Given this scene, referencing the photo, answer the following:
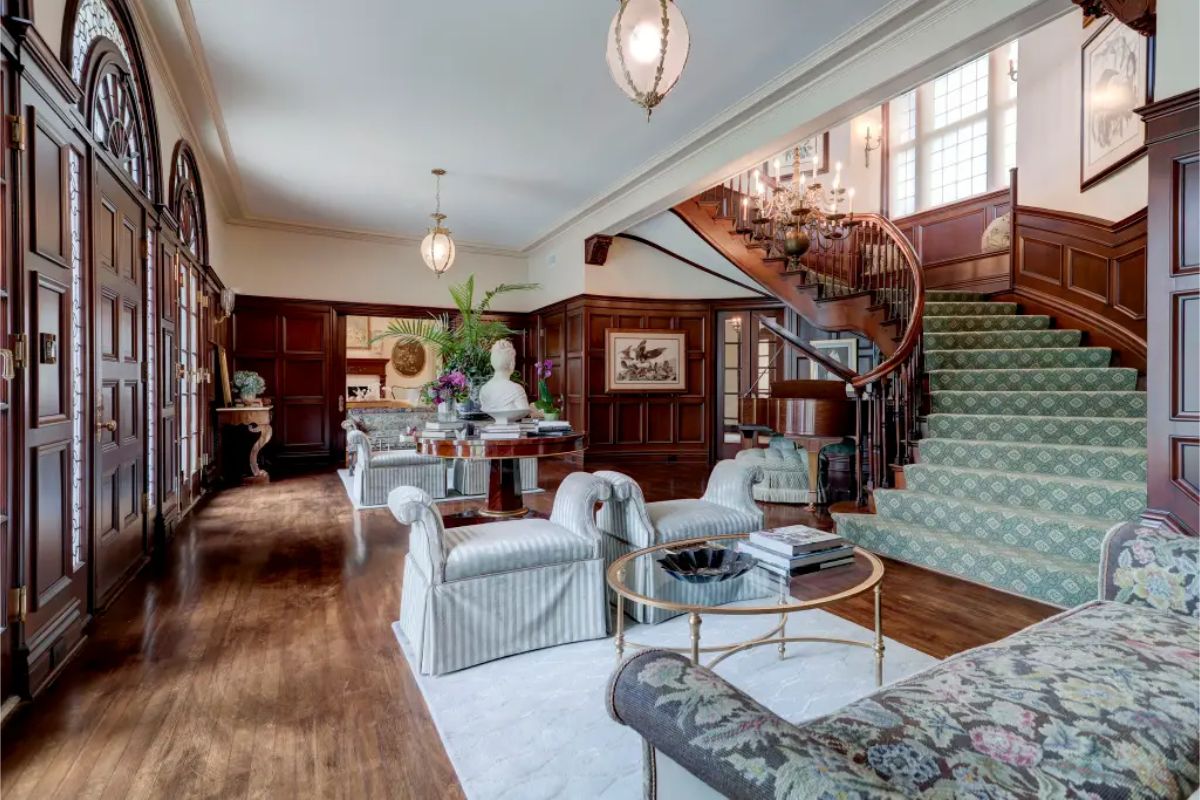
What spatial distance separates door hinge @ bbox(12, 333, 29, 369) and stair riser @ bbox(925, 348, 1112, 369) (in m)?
5.56

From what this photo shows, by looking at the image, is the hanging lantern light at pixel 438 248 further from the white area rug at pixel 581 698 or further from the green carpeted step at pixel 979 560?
the green carpeted step at pixel 979 560

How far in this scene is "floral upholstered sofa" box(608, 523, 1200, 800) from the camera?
2.60 ft

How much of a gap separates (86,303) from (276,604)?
63.8 inches

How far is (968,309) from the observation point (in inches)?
227

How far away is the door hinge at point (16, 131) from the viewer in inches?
77.6

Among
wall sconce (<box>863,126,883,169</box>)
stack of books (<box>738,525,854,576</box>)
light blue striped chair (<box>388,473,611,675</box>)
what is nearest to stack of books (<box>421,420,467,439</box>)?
light blue striped chair (<box>388,473,611,675</box>)

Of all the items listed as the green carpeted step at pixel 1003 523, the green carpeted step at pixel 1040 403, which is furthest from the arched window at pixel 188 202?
the green carpeted step at pixel 1040 403

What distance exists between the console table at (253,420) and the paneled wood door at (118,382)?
2.97m

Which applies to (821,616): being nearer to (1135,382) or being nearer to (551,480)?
(1135,382)

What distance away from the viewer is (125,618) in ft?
8.97

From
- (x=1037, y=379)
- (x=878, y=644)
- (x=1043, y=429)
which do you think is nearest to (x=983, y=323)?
(x=1037, y=379)

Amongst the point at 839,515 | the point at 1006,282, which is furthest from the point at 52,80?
the point at 1006,282

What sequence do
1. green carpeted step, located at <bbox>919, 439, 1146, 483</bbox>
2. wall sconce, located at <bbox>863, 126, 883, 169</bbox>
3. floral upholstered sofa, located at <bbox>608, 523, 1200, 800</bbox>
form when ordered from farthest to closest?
wall sconce, located at <bbox>863, 126, 883, 169</bbox> < green carpeted step, located at <bbox>919, 439, 1146, 483</bbox> < floral upholstered sofa, located at <bbox>608, 523, 1200, 800</bbox>

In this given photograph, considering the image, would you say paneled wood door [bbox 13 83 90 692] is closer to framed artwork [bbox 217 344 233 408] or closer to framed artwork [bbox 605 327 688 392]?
framed artwork [bbox 217 344 233 408]
